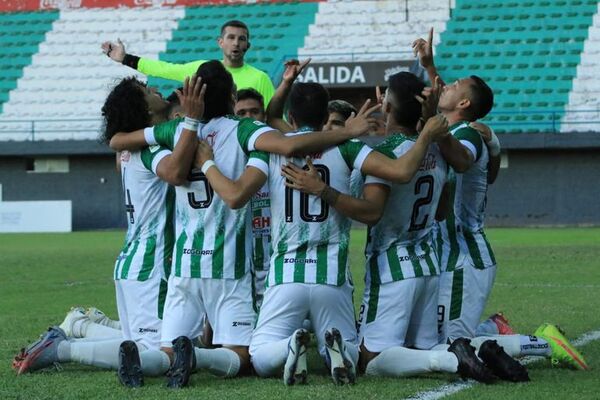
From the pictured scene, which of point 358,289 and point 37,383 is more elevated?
point 37,383

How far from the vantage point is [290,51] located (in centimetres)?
3225

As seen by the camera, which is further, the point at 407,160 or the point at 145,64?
the point at 145,64

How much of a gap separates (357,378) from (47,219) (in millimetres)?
26313

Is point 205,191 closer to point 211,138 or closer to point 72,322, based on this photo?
point 211,138

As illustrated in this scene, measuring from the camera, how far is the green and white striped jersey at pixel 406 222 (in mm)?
6523

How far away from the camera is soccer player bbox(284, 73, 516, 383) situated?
6.45 m

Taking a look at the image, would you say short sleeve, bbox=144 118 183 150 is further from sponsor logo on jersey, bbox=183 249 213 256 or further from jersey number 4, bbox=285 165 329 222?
jersey number 4, bbox=285 165 329 222

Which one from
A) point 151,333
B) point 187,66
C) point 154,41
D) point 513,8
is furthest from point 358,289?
point 154,41

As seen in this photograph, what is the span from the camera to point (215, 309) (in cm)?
647

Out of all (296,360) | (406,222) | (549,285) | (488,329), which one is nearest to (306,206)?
(406,222)

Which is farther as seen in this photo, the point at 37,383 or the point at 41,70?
the point at 41,70

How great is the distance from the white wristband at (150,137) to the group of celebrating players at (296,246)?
0.04 m

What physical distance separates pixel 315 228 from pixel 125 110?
5.14 feet

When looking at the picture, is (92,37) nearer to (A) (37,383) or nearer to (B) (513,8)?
(B) (513,8)
